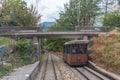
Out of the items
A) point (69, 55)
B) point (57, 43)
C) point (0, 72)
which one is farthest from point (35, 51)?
point (57, 43)

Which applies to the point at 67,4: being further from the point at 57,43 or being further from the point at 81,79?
the point at 81,79

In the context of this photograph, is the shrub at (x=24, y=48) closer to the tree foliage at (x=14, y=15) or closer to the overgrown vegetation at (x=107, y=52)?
the overgrown vegetation at (x=107, y=52)

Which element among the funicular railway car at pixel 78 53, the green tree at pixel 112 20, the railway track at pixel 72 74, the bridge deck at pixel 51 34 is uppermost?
the green tree at pixel 112 20

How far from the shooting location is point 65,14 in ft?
305

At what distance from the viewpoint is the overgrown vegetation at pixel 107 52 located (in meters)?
28.7

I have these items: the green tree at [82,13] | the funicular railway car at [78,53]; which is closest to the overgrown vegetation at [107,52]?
the funicular railway car at [78,53]

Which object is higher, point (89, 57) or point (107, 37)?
point (107, 37)

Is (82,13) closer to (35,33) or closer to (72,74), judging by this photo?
(35,33)

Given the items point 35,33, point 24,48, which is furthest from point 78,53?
point 35,33

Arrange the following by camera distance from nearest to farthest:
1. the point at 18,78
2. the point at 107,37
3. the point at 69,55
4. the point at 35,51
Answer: the point at 18,78
the point at 107,37
the point at 69,55
the point at 35,51

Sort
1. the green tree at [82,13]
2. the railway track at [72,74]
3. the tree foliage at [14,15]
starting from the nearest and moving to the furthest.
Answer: the railway track at [72,74] → the tree foliage at [14,15] → the green tree at [82,13]

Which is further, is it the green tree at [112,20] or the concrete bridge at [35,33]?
the green tree at [112,20]

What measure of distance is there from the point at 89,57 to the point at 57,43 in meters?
51.0

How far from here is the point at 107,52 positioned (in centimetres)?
3188
